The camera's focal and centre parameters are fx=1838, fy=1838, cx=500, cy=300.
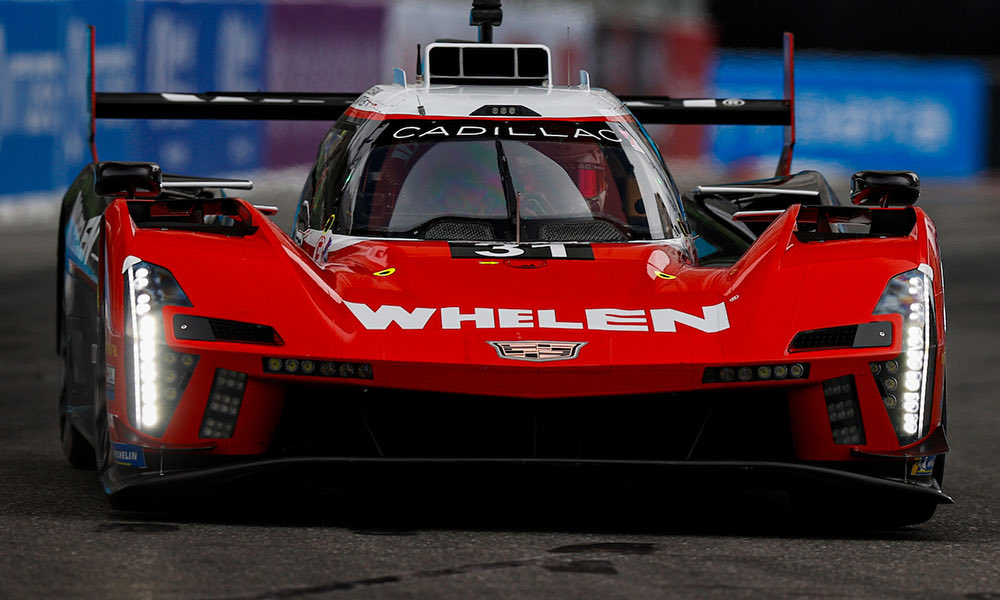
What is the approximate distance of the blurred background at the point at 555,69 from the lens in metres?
21.6

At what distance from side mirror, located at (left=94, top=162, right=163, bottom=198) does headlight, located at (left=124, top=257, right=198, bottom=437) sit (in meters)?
0.85

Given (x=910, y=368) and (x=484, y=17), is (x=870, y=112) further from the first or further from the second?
(x=910, y=368)

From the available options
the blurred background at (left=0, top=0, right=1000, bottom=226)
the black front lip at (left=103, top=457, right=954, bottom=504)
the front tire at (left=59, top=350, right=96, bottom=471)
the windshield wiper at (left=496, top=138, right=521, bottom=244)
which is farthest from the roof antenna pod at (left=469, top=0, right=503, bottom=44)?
the blurred background at (left=0, top=0, right=1000, bottom=226)

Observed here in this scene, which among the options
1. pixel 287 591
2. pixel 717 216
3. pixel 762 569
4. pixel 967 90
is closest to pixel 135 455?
pixel 287 591

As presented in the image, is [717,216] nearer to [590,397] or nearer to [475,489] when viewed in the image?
[475,489]

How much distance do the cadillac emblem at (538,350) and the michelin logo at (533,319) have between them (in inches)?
4.2

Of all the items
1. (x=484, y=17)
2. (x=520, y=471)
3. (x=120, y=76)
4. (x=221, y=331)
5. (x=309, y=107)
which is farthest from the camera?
(x=120, y=76)

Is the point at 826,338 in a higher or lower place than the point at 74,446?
higher

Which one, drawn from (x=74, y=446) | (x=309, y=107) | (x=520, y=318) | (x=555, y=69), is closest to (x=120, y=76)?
(x=555, y=69)

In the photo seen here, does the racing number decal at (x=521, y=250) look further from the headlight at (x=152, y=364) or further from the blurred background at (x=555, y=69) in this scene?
the blurred background at (x=555, y=69)

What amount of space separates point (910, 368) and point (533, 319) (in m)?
1.15

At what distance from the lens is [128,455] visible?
553 cm

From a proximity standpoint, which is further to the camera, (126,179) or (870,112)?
(870,112)

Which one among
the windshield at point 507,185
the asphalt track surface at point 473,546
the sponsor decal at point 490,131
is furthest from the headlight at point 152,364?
the sponsor decal at point 490,131
